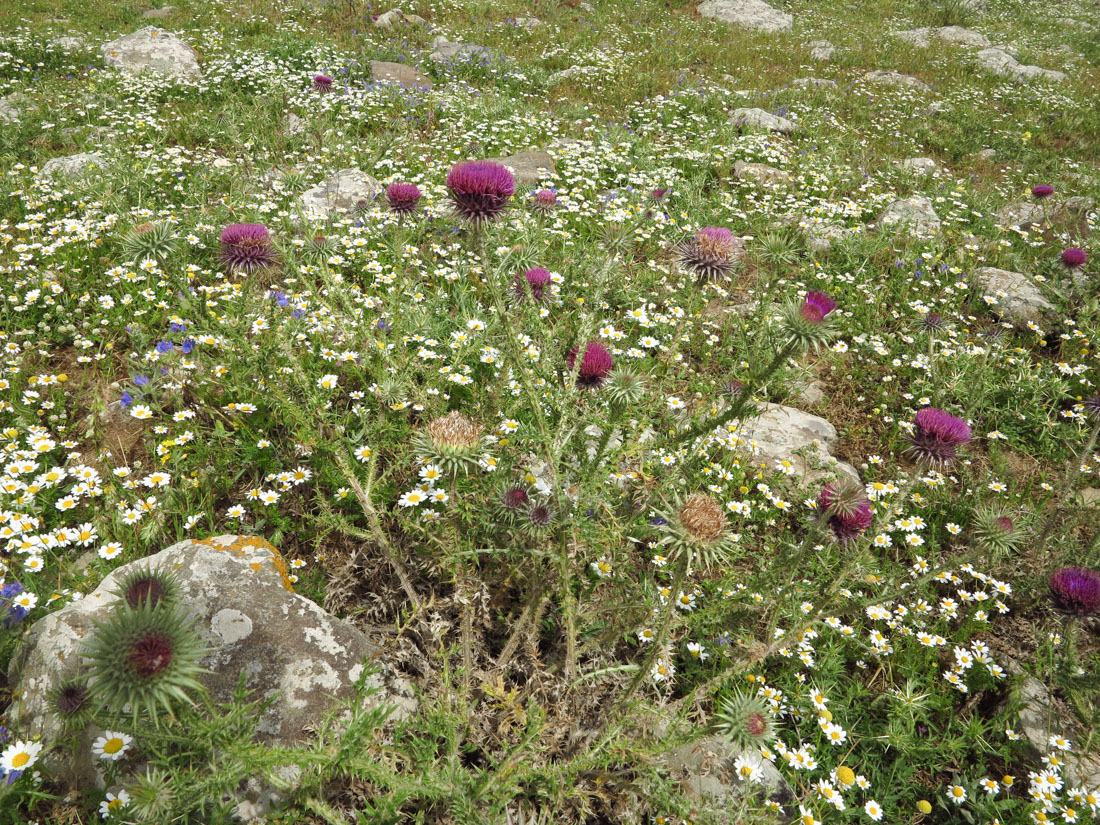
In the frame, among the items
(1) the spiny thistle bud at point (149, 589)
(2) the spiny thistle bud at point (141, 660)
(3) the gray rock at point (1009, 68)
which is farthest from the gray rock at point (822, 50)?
(2) the spiny thistle bud at point (141, 660)

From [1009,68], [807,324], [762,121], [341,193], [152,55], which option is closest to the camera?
[807,324]

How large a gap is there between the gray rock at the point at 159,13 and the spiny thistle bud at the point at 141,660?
49.3 feet

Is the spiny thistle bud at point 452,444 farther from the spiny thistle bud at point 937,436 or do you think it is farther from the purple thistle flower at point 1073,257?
the purple thistle flower at point 1073,257

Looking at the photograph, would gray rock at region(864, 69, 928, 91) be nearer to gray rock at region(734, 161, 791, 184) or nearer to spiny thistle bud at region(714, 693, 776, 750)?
gray rock at region(734, 161, 791, 184)

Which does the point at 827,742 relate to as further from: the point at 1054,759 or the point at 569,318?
the point at 569,318

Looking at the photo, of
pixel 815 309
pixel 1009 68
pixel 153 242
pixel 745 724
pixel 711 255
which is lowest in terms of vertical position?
pixel 745 724

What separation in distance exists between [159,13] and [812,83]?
13131 millimetres

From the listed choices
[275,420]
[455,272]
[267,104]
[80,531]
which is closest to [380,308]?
[455,272]

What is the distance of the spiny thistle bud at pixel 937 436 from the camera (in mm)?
2627

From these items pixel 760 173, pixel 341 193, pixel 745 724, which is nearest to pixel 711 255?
pixel 745 724

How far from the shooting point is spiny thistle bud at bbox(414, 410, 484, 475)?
2.31 m

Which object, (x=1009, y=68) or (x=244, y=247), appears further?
(x=1009, y=68)

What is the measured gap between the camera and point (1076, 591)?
2576 mm

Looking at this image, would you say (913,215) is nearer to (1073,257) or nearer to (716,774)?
(1073,257)
